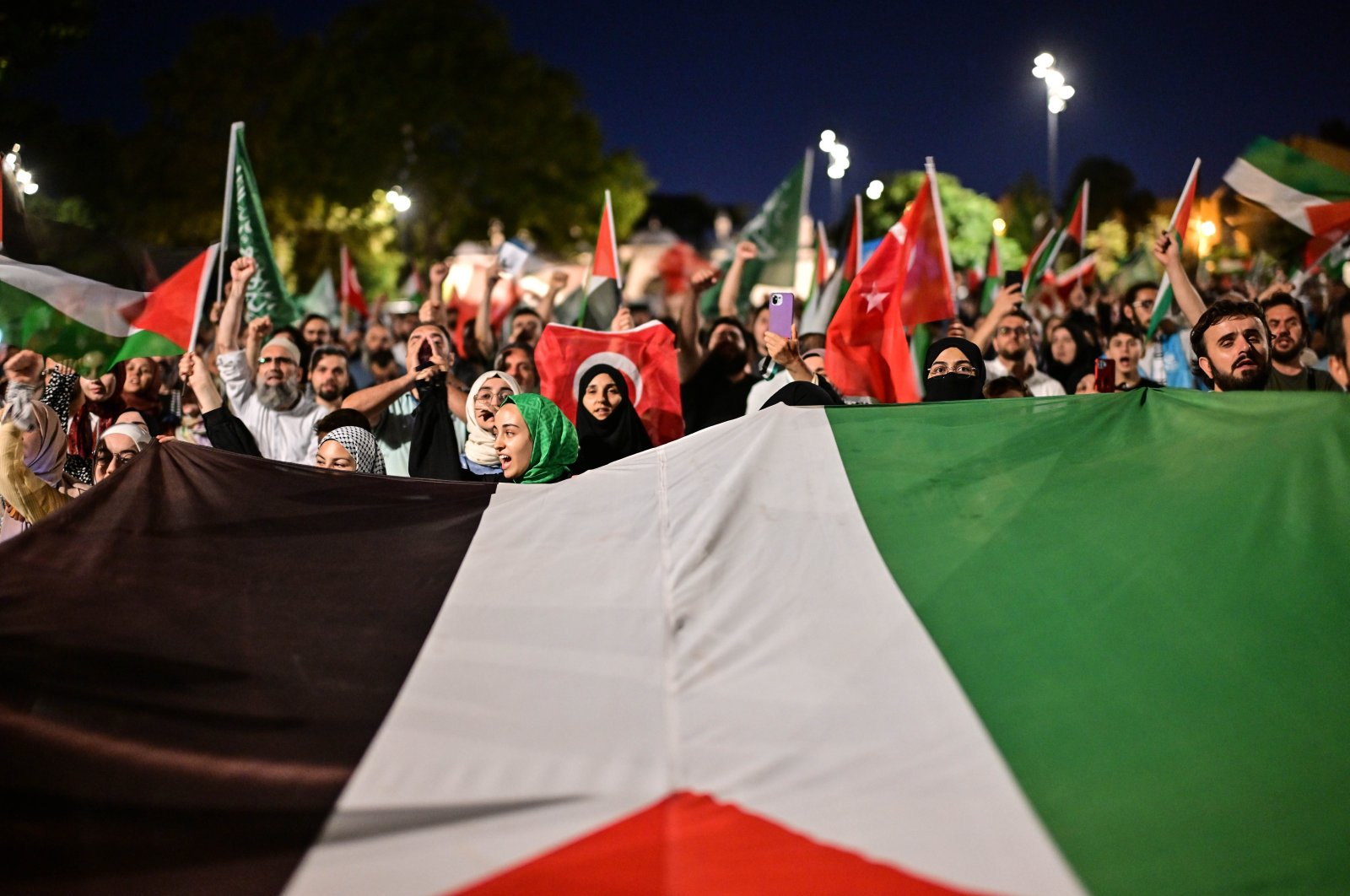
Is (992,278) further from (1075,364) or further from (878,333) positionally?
(878,333)

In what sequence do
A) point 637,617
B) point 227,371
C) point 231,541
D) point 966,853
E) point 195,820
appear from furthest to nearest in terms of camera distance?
point 227,371
point 231,541
point 637,617
point 195,820
point 966,853

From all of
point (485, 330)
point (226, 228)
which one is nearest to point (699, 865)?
point (226, 228)

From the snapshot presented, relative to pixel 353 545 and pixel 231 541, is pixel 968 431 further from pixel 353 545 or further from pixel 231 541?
pixel 231 541

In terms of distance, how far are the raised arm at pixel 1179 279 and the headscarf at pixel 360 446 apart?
401cm

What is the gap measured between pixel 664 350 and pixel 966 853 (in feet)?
14.6

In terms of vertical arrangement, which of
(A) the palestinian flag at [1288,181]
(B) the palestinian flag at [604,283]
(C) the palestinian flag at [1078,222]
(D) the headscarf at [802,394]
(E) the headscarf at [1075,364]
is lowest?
(D) the headscarf at [802,394]

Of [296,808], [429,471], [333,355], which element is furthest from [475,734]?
[333,355]

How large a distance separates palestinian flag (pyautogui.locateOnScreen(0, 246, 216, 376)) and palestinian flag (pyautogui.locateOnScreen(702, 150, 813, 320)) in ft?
17.3

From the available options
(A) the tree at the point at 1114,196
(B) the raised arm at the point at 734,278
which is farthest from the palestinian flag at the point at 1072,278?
(A) the tree at the point at 1114,196

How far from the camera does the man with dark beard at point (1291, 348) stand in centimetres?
545

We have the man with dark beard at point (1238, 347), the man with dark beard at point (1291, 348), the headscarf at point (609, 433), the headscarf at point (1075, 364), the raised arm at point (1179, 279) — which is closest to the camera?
the man with dark beard at point (1238, 347)

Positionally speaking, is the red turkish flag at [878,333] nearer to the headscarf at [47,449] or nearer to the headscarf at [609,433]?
the headscarf at [609,433]

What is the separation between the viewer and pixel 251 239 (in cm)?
800

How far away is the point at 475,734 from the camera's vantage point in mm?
2963
